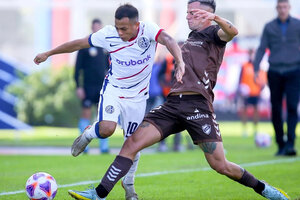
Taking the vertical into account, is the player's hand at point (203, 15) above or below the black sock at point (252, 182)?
above

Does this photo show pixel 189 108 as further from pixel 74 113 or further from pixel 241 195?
pixel 74 113

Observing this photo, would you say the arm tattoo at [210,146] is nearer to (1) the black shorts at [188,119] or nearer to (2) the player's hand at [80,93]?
(1) the black shorts at [188,119]

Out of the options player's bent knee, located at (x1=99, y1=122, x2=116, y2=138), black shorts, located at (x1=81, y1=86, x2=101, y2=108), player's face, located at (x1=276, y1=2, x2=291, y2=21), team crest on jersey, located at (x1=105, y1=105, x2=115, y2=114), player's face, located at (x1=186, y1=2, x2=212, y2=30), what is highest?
player's face, located at (x1=186, y1=2, x2=212, y2=30)

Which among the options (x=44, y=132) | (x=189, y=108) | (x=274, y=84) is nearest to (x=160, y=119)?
(x=189, y=108)

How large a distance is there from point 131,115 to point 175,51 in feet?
3.50

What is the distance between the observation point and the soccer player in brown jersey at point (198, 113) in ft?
21.4

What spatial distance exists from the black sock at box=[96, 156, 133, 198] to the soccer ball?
1.94 feet

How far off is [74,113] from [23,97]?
6.56ft

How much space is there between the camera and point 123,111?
7.08m

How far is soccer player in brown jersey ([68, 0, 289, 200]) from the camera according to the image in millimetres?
6516

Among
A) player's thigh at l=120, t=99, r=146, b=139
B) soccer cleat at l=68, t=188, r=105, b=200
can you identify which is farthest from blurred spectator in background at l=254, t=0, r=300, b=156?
soccer cleat at l=68, t=188, r=105, b=200

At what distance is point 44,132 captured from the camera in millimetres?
22859

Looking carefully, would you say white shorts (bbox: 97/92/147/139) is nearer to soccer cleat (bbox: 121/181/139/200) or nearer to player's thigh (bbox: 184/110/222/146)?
soccer cleat (bbox: 121/181/139/200)

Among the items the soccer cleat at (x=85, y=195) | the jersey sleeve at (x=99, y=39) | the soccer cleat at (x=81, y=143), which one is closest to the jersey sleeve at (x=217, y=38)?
the jersey sleeve at (x=99, y=39)
